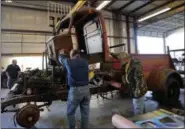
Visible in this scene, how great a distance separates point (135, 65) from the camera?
11.0 feet

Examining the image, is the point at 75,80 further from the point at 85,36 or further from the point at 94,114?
the point at 94,114

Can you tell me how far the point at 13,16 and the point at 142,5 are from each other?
7.54 m

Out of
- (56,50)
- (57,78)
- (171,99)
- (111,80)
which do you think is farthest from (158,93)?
(56,50)

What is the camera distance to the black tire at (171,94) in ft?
15.8

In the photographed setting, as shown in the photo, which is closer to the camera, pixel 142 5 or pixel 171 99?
pixel 171 99

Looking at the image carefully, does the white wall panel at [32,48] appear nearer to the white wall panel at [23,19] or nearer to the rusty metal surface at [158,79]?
the white wall panel at [23,19]

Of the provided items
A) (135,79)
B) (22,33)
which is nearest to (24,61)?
(22,33)

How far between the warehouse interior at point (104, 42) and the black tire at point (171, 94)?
0.03 m

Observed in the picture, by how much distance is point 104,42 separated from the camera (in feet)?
10.6

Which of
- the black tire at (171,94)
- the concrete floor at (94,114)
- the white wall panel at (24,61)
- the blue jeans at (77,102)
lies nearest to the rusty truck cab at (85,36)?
the blue jeans at (77,102)

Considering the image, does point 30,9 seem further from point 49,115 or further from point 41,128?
point 41,128

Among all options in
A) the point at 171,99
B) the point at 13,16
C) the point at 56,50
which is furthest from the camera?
the point at 13,16

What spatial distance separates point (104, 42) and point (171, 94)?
297 centimetres

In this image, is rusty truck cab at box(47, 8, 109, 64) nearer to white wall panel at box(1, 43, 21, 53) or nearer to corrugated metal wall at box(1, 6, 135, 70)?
corrugated metal wall at box(1, 6, 135, 70)
